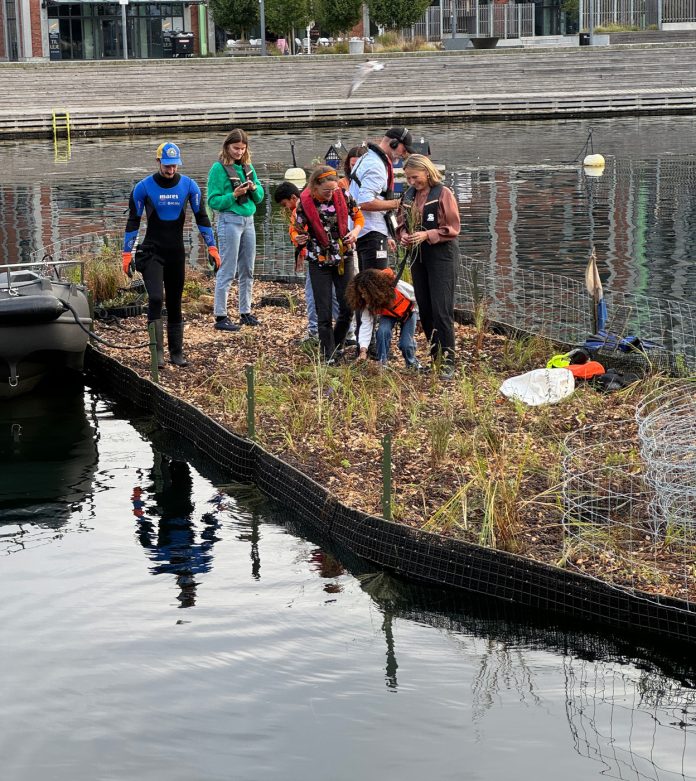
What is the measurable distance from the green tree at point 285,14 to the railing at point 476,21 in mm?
9408

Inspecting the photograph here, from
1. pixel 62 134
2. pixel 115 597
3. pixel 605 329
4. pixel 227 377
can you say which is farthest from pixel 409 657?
pixel 62 134

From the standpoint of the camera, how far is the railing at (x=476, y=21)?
63875 mm

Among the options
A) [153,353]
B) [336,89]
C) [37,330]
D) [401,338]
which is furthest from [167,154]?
[336,89]

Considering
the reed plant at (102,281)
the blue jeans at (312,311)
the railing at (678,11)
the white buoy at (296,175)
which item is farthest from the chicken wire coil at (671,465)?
the railing at (678,11)

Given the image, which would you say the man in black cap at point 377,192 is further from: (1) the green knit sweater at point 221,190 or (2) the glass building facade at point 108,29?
(2) the glass building facade at point 108,29

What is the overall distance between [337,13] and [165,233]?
47.0 metres

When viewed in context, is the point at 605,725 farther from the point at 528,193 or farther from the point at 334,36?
the point at 334,36

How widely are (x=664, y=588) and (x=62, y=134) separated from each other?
125 feet

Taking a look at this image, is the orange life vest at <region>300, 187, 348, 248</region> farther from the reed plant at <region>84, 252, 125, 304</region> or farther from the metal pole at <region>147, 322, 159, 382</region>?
the reed plant at <region>84, 252, 125, 304</region>

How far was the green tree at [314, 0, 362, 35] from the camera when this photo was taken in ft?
185

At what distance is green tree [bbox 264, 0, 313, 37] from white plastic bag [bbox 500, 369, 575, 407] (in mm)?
47065

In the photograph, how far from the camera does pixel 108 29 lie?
61.5 metres

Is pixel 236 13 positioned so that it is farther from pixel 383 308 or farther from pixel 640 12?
pixel 383 308

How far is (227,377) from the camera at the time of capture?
1152cm
